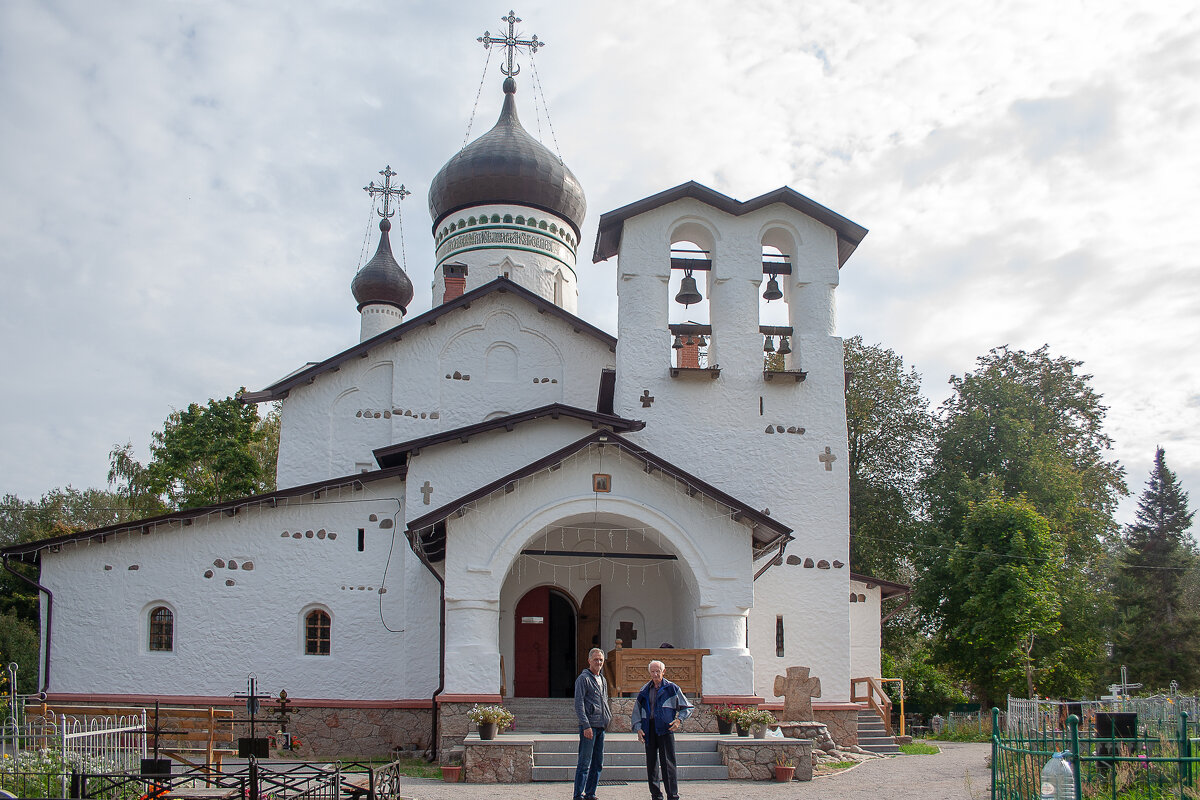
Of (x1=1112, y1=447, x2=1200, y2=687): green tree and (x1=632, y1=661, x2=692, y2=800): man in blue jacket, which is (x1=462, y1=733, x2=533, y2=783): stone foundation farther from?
(x1=1112, y1=447, x2=1200, y2=687): green tree

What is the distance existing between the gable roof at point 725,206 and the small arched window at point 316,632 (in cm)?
799

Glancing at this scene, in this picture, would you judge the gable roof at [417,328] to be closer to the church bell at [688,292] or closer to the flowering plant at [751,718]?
the church bell at [688,292]

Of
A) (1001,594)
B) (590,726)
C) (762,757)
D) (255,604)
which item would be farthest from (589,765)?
(1001,594)

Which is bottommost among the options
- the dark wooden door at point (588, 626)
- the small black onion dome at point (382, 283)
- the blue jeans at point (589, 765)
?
the blue jeans at point (589, 765)

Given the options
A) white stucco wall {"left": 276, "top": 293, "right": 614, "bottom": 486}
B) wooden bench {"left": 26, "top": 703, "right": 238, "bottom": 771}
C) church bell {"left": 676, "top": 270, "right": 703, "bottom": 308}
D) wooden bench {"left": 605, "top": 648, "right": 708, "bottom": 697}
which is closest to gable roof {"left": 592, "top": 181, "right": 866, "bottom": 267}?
church bell {"left": 676, "top": 270, "right": 703, "bottom": 308}

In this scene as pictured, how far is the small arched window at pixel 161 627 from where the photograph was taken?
53.9 ft

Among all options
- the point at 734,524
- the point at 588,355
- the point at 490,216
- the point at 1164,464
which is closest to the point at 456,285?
the point at 490,216

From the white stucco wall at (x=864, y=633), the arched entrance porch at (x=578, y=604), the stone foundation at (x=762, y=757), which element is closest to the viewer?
the stone foundation at (x=762, y=757)

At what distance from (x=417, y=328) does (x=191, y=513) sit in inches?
219

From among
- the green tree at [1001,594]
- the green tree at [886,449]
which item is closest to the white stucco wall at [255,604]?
the green tree at [1001,594]

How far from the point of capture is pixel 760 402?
1762 cm

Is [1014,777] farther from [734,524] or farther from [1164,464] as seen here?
[1164,464]

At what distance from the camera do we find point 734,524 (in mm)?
15172

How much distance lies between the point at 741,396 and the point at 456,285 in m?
9.62
